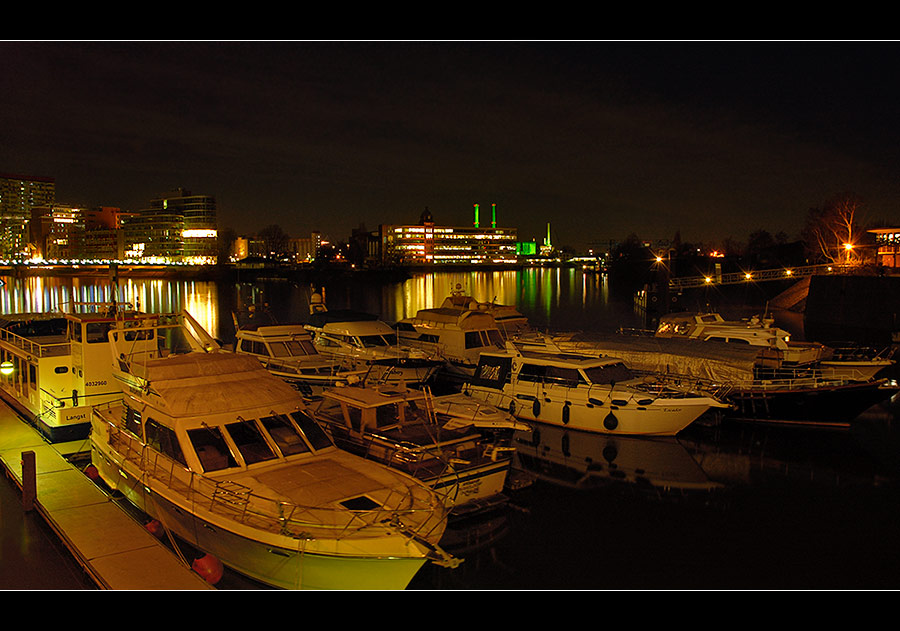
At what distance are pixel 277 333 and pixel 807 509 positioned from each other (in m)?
16.1

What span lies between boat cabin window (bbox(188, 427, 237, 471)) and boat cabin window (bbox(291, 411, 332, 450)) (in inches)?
46.5

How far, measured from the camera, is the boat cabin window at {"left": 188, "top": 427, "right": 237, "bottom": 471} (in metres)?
9.25

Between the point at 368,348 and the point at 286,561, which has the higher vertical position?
the point at 368,348

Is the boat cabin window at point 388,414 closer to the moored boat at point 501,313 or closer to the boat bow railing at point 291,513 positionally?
the boat bow railing at point 291,513

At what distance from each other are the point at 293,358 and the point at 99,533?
1187cm

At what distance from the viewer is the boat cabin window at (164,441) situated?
9.50 meters

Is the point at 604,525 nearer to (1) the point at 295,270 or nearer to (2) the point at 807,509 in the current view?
(2) the point at 807,509

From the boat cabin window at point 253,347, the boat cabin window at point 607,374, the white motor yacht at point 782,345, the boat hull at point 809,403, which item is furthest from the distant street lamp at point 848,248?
the boat cabin window at point 253,347

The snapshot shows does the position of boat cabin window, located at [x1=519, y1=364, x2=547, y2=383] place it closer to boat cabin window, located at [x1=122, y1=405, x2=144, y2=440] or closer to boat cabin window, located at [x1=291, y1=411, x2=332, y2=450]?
boat cabin window, located at [x1=291, y1=411, x2=332, y2=450]

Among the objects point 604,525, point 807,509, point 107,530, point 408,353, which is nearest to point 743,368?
point 807,509

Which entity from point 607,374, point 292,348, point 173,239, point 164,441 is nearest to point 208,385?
point 164,441

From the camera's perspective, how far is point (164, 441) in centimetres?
990

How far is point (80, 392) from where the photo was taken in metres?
14.5

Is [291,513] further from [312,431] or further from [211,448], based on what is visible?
[312,431]
